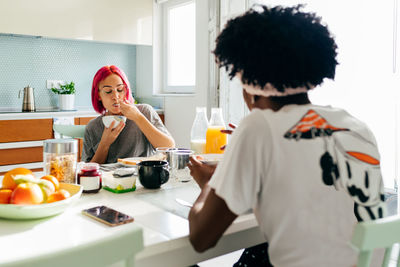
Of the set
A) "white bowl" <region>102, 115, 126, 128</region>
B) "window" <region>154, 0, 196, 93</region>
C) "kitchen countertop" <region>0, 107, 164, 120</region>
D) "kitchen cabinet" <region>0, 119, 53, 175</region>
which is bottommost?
"kitchen cabinet" <region>0, 119, 53, 175</region>

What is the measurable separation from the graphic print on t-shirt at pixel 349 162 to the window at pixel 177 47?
10.1ft

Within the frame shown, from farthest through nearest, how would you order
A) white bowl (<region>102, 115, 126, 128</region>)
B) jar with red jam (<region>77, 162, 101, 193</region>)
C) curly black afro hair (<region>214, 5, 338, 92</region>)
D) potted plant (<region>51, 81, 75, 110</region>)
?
potted plant (<region>51, 81, 75, 110</region>) → white bowl (<region>102, 115, 126, 128</region>) → jar with red jam (<region>77, 162, 101, 193</region>) → curly black afro hair (<region>214, 5, 338, 92</region>)

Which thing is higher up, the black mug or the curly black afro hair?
the curly black afro hair

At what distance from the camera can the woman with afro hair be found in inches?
A: 31.8

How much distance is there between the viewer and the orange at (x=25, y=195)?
100 cm

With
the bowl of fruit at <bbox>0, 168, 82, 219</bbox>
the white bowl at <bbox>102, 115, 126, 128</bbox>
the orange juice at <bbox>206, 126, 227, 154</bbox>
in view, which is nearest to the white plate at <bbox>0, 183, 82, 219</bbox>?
the bowl of fruit at <bbox>0, 168, 82, 219</bbox>

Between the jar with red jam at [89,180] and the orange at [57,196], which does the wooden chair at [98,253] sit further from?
the jar with red jam at [89,180]

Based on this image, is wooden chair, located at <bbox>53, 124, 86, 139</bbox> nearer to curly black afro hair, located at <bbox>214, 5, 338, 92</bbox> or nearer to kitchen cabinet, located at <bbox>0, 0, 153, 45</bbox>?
kitchen cabinet, located at <bbox>0, 0, 153, 45</bbox>

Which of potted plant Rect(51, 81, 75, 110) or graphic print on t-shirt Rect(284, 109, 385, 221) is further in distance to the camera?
potted plant Rect(51, 81, 75, 110)

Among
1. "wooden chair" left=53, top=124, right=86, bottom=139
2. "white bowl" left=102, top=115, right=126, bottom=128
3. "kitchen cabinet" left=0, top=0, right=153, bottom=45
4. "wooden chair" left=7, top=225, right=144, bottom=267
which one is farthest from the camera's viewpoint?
"kitchen cabinet" left=0, top=0, right=153, bottom=45

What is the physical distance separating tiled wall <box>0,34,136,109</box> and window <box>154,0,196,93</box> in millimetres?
477

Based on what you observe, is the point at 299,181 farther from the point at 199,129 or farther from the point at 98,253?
the point at 199,129

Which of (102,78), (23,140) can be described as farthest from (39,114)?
(102,78)

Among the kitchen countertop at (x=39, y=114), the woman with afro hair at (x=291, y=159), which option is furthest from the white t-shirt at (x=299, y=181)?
→ the kitchen countertop at (x=39, y=114)
